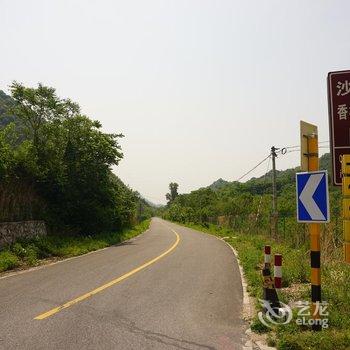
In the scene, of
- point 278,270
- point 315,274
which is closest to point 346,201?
point 315,274

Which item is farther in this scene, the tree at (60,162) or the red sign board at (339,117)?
the tree at (60,162)

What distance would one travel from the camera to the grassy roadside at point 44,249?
1568cm

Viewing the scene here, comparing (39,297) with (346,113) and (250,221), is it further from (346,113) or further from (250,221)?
(250,221)

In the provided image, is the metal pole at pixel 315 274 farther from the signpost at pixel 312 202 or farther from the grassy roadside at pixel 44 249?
the grassy roadside at pixel 44 249

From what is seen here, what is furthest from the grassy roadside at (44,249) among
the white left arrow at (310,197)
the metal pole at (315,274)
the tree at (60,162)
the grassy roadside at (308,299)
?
the white left arrow at (310,197)

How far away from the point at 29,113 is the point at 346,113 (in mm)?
21960

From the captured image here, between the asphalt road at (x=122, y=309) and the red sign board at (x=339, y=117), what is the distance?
3.10m

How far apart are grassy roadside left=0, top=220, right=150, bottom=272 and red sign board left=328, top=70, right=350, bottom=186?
12.0 metres

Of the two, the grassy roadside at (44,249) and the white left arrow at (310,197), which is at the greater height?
the white left arrow at (310,197)

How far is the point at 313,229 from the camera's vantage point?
6445 mm

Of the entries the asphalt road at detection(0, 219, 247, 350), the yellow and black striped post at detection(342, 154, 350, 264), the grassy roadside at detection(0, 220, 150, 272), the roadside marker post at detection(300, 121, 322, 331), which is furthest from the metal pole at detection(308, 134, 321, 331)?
the grassy roadside at detection(0, 220, 150, 272)

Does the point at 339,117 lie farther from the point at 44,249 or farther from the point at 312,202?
the point at 44,249

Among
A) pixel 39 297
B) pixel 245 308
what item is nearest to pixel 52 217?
pixel 39 297

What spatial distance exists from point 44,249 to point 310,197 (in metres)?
15.0
